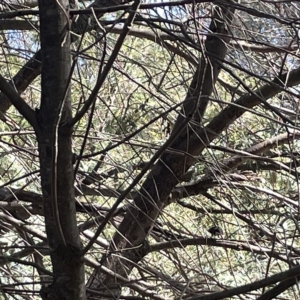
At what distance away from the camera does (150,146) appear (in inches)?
66.9

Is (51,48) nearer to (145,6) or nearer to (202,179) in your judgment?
(145,6)

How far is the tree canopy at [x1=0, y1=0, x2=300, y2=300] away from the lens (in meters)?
1.22

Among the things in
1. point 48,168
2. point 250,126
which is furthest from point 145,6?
point 250,126

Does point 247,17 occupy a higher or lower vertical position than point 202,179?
higher

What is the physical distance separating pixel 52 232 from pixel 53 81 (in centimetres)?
31

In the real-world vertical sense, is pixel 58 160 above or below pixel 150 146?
below

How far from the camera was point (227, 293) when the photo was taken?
100cm

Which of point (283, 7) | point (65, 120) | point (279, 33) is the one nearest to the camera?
point (65, 120)

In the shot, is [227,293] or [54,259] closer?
[227,293]

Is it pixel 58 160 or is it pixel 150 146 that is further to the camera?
pixel 150 146

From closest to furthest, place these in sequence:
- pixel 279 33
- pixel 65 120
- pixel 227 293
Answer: pixel 227 293
pixel 65 120
pixel 279 33

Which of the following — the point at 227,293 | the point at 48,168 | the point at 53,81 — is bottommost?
the point at 227,293

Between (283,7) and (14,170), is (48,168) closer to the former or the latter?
(283,7)

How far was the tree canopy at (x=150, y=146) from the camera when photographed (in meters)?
1.22
